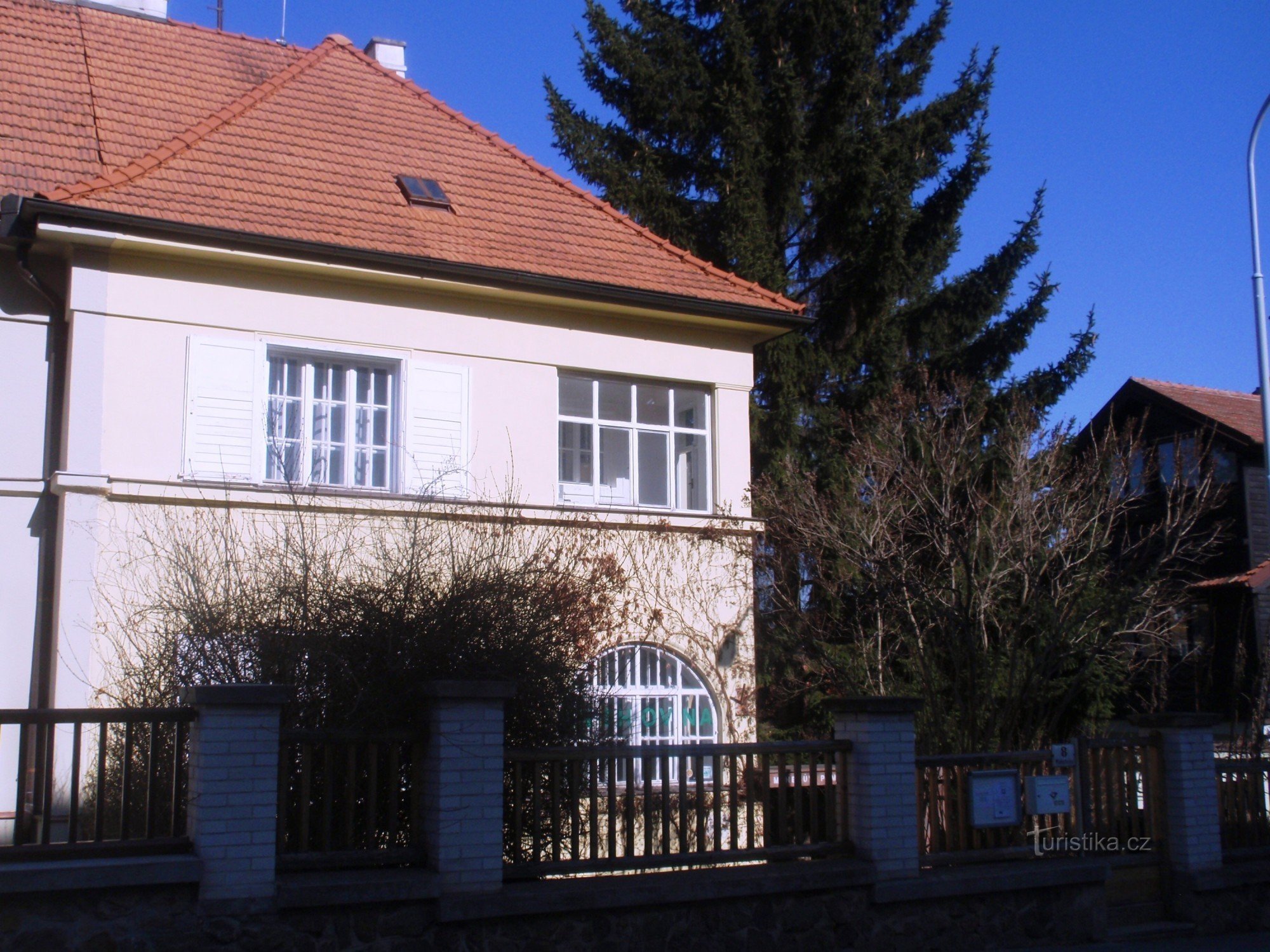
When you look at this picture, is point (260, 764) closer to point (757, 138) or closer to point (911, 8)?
point (757, 138)

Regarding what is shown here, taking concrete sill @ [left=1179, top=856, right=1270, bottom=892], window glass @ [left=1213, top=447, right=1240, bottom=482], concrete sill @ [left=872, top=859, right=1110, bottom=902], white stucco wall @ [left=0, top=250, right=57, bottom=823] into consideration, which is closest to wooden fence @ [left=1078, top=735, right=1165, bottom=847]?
concrete sill @ [left=1179, top=856, right=1270, bottom=892]

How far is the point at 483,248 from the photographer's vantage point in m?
14.4

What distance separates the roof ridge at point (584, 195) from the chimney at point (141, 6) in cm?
280

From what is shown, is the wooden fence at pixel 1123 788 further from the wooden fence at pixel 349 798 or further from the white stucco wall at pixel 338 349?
the wooden fence at pixel 349 798

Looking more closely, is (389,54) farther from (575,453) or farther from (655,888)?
(655,888)

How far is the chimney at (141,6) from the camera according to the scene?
1703 cm

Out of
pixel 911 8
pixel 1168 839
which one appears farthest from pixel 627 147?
pixel 1168 839

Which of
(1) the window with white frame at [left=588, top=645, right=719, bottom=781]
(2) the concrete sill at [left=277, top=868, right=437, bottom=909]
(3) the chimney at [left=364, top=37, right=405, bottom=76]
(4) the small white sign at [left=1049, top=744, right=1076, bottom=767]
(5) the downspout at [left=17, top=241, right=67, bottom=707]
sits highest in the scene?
(3) the chimney at [left=364, top=37, right=405, bottom=76]

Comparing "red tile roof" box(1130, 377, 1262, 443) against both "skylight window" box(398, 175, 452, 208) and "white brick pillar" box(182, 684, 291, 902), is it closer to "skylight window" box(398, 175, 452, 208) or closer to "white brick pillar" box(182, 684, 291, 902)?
"skylight window" box(398, 175, 452, 208)

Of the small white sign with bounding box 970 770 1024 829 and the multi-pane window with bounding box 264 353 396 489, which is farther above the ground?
the multi-pane window with bounding box 264 353 396 489

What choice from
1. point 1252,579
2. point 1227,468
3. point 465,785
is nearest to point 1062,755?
point 465,785

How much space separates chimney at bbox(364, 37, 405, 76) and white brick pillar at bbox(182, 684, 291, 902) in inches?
519

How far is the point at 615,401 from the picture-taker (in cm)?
1512

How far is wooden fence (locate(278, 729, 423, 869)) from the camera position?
748 centimetres
